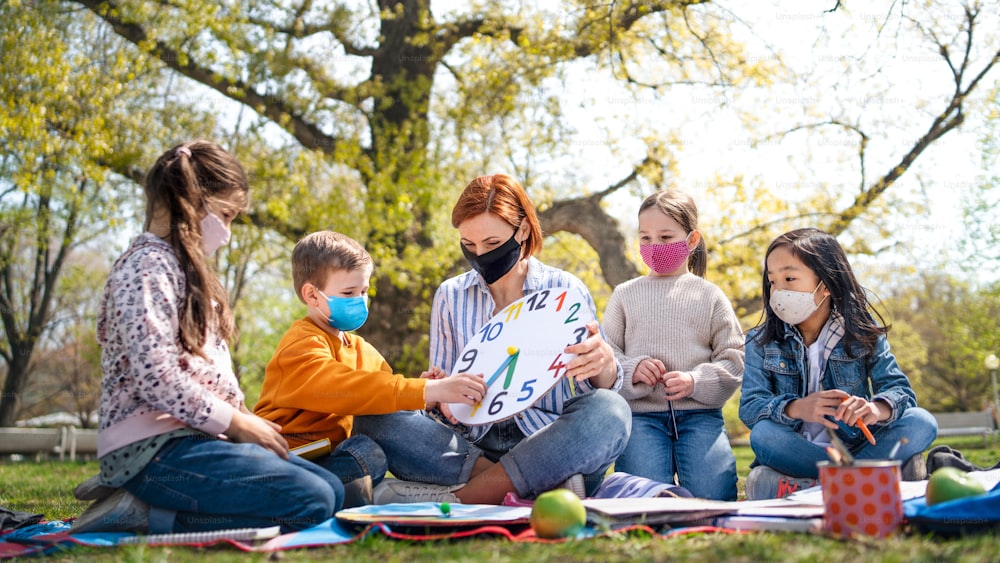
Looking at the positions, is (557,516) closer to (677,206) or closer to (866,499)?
(866,499)

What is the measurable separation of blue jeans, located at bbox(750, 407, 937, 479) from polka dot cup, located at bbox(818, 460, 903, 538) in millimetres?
1112

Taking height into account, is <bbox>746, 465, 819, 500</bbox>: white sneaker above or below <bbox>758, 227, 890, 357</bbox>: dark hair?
below

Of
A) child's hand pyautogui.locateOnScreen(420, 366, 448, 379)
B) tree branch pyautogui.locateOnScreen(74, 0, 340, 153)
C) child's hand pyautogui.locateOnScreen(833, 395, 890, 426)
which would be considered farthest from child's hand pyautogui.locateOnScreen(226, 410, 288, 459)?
tree branch pyautogui.locateOnScreen(74, 0, 340, 153)

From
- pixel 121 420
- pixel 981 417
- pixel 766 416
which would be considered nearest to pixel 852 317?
pixel 766 416

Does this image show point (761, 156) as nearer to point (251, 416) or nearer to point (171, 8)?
point (171, 8)

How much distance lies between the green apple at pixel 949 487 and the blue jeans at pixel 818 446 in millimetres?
823

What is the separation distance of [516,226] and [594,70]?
28.2ft

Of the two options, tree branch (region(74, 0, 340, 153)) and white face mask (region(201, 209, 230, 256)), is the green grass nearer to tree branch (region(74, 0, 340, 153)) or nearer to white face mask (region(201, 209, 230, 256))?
white face mask (region(201, 209, 230, 256))

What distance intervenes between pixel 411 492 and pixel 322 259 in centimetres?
114

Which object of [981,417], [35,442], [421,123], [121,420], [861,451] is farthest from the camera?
[981,417]

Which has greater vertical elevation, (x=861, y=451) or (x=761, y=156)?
(x=761, y=156)

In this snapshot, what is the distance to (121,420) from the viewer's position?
2957 mm

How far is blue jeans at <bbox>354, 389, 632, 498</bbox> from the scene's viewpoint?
3.42 meters

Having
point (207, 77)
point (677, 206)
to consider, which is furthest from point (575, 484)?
point (207, 77)
